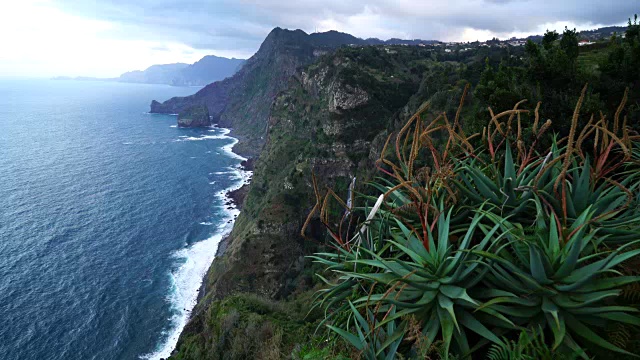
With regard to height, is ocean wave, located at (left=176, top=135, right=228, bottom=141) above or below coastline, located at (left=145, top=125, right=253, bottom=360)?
above

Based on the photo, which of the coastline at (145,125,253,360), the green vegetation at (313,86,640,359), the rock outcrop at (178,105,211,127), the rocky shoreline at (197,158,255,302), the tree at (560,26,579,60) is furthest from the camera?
the rock outcrop at (178,105,211,127)

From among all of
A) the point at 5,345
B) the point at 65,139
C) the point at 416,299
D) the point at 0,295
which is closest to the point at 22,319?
the point at 5,345

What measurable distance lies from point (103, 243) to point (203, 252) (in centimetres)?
1877

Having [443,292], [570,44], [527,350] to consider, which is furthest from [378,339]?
[570,44]

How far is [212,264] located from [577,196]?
6206 centimetres

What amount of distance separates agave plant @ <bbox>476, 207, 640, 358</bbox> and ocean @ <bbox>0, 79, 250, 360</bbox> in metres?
48.9

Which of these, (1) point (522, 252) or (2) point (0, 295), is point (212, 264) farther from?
(1) point (522, 252)

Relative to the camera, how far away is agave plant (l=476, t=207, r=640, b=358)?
13.7 ft

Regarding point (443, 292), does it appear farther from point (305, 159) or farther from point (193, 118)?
point (193, 118)

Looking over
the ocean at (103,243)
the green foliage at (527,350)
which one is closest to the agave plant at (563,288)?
the green foliage at (527,350)

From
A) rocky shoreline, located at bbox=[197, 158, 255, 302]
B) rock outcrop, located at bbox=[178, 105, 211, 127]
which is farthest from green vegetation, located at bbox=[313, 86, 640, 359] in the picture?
rock outcrop, located at bbox=[178, 105, 211, 127]

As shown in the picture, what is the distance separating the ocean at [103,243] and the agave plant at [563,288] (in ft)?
160

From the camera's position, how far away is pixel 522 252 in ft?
A: 15.9

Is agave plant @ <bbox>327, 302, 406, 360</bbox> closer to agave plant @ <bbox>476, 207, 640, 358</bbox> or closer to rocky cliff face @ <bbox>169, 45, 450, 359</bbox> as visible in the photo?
agave plant @ <bbox>476, 207, 640, 358</bbox>
